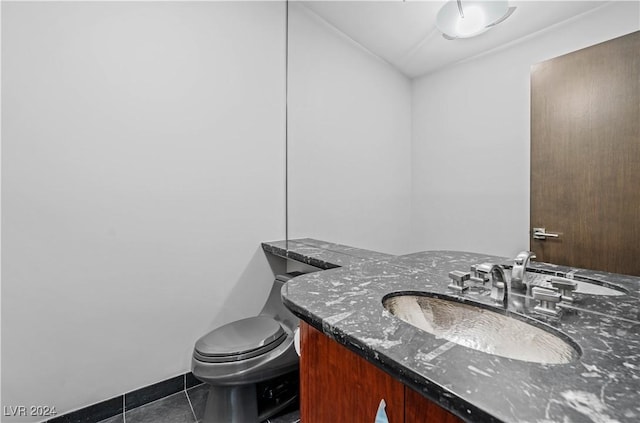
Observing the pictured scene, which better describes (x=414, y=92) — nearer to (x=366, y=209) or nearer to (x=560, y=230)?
(x=366, y=209)

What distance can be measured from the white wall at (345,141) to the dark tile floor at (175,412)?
0.94 metres

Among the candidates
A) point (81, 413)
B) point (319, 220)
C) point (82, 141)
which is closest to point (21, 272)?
point (82, 141)

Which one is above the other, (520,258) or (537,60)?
(537,60)

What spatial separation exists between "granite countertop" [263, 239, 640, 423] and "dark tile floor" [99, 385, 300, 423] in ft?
3.22

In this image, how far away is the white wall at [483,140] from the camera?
0.72 meters

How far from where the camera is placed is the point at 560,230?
2.40ft

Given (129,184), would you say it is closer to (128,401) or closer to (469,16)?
(128,401)

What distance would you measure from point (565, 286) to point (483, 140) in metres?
0.44

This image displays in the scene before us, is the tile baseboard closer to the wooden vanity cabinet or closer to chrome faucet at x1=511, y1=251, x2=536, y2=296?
the wooden vanity cabinet

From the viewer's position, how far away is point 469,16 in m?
0.88

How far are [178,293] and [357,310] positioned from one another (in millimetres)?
1287

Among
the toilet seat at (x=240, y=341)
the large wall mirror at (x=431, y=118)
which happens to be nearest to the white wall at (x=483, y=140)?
the large wall mirror at (x=431, y=118)

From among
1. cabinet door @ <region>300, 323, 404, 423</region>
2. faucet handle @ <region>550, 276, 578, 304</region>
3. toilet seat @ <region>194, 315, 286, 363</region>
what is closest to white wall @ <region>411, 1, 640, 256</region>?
faucet handle @ <region>550, 276, 578, 304</region>

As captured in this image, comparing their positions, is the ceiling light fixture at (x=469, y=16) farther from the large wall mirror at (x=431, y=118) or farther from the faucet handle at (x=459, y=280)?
the faucet handle at (x=459, y=280)
